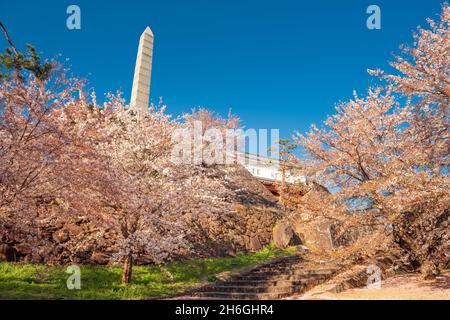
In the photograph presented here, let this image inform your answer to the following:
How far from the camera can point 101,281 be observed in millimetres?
12602

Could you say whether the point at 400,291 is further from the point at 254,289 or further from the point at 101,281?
the point at 101,281

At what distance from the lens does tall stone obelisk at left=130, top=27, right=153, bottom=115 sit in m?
25.0

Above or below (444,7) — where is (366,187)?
below

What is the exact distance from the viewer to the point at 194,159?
17.2 metres

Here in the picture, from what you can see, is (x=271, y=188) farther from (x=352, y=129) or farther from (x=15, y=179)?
(x=15, y=179)

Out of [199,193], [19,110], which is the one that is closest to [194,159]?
[199,193]

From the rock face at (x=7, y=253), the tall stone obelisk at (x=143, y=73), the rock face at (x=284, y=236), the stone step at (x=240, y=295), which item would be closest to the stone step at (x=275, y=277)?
the stone step at (x=240, y=295)

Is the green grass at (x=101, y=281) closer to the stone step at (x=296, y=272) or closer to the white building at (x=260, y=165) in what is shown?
the stone step at (x=296, y=272)

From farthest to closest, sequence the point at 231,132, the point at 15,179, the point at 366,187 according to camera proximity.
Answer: the point at 231,132 < the point at 366,187 < the point at 15,179

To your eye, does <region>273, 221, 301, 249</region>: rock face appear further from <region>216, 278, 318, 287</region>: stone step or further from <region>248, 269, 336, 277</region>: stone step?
<region>216, 278, 318, 287</region>: stone step

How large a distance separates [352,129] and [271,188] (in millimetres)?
14181

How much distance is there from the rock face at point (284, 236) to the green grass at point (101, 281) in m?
5.38

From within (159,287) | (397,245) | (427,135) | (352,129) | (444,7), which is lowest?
(159,287)

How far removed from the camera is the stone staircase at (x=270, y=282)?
481 inches
